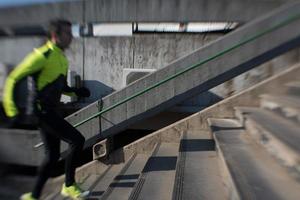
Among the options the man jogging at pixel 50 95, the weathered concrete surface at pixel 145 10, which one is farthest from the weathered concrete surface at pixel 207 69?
the weathered concrete surface at pixel 145 10

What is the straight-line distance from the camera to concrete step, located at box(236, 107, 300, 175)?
3095 mm

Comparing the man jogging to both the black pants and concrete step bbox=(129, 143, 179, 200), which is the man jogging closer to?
the black pants

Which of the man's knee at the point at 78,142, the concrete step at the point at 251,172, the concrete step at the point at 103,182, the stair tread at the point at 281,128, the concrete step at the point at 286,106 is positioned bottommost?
the concrete step at the point at 103,182

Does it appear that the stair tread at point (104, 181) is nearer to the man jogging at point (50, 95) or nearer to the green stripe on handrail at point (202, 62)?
the man jogging at point (50, 95)

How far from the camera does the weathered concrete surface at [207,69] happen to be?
4.83 m

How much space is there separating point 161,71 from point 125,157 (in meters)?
1.60

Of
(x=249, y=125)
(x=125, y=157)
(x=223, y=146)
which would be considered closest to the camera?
(x=223, y=146)

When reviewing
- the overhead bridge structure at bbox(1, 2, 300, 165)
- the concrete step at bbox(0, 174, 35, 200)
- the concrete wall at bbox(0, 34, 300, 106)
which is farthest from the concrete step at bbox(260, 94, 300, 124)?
the concrete step at bbox(0, 174, 35, 200)

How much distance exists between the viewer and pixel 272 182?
3010mm

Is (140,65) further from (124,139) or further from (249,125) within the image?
(249,125)

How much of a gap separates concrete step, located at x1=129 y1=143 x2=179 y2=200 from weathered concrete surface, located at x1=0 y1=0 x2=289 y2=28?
280 centimetres

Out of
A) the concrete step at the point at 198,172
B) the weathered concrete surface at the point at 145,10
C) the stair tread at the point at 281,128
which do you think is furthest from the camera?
the weathered concrete surface at the point at 145,10

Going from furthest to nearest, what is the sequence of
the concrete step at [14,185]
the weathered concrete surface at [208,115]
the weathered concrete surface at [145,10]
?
the weathered concrete surface at [145,10]
the weathered concrete surface at [208,115]
the concrete step at [14,185]

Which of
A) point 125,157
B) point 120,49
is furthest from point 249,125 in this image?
point 120,49
